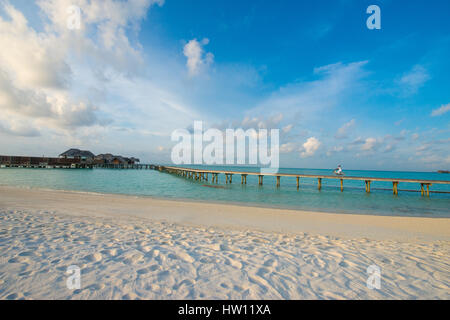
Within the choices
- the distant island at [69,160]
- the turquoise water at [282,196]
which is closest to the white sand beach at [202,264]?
the turquoise water at [282,196]

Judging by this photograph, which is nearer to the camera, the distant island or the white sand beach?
the white sand beach

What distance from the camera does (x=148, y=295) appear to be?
2184mm

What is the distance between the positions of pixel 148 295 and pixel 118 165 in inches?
2697

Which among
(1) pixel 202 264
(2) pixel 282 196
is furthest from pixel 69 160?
(1) pixel 202 264

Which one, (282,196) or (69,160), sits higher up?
(69,160)

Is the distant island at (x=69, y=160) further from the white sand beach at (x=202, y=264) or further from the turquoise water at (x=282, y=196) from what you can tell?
the white sand beach at (x=202, y=264)

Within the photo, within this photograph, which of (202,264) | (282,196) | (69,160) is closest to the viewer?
(202,264)

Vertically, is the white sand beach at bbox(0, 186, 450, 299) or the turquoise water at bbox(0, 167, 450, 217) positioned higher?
the white sand beach at bbox(0, 186, 450, 299)

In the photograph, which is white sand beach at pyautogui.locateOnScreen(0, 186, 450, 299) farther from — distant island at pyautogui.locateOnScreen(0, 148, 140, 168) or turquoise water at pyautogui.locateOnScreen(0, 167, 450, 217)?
distant island at pyautogui.locateOnScreen(0, 148, 140, 168)

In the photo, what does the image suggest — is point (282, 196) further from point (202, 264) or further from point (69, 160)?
point (69, 160)

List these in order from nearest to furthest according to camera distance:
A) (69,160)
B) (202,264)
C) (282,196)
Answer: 1. (202,264)
2. (282,196)
3. (69,160)

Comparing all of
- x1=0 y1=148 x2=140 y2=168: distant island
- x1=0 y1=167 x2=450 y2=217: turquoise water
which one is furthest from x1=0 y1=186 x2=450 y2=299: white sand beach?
x1=0 y1=148 x2=140 y2=168: distant island
